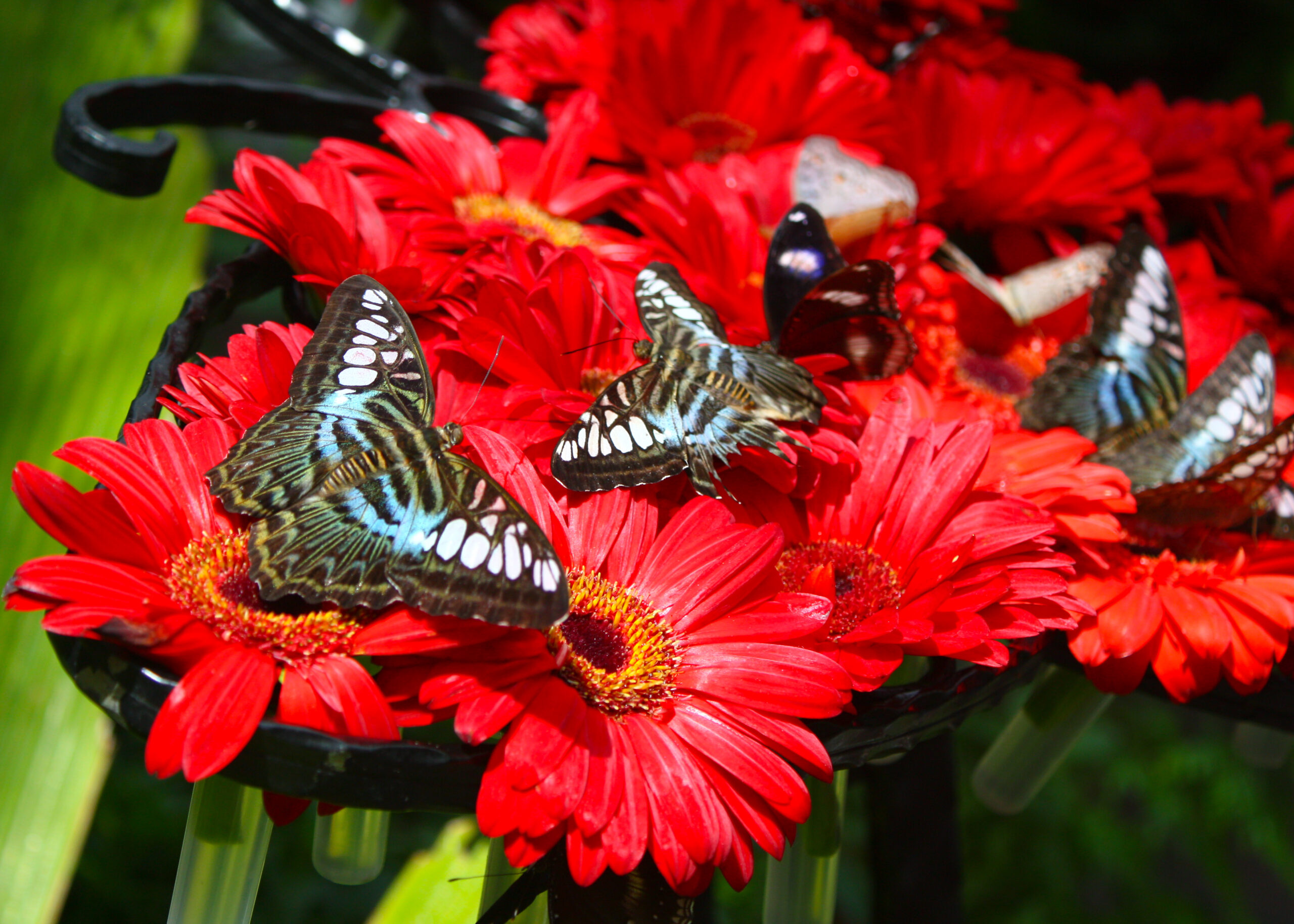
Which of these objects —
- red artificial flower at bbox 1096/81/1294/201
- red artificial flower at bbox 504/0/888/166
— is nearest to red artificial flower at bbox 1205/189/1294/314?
red artificial flower at bbox 1096/81/1294/201

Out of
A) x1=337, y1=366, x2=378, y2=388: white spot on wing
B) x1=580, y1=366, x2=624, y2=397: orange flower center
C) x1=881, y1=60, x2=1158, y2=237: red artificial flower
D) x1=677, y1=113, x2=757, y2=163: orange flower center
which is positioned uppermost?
x1=881, y1=60, x2=1158, y2=237: red artificial flower

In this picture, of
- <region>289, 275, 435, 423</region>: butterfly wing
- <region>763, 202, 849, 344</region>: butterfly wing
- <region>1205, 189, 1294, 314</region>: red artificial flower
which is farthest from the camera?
<region>1205, 189, 1294, 314</region>: red artificial flower

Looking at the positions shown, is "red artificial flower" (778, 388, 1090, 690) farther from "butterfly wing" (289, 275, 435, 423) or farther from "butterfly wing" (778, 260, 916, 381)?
"butterfly wing" (289, 275, 435, 423)

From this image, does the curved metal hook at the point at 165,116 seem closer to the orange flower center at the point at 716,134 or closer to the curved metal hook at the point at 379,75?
the curved metal hook at the point at 379,75

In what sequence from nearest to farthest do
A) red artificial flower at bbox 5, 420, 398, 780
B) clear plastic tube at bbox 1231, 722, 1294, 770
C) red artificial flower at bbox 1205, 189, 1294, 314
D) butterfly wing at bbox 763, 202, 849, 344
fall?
red artificial flower at bbox 5, 420, 398, 780 → butterfly wing at bbox 763, 202, 849, 344 → clear plastic tube at bbox 1231, 722, 1294, 770 → red artificial flower at bbox 1205, 189, 1294, 314

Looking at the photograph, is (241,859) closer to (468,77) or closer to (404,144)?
(404,144)

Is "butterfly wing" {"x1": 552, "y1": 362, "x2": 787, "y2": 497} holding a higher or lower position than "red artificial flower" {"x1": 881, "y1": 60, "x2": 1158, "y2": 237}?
lower
